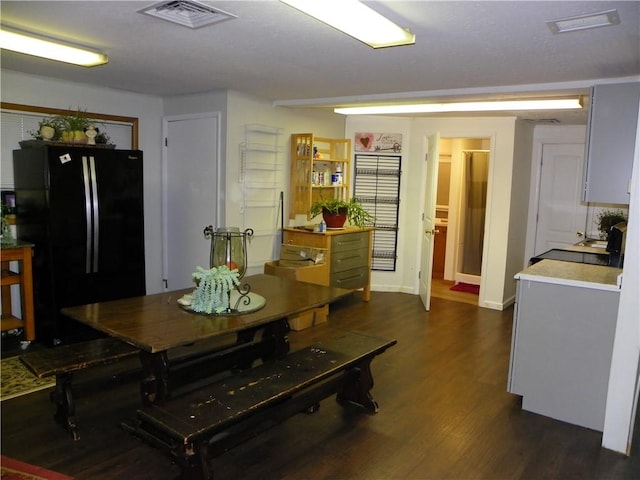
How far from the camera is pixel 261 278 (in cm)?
368

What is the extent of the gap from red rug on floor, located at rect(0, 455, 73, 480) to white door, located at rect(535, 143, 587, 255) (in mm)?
5991

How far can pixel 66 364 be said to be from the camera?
9.12 ft

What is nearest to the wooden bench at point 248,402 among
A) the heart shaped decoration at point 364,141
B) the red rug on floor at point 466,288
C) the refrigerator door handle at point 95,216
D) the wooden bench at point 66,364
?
the wooden bench at point 66,364

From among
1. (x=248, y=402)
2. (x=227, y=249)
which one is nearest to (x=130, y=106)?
(x=227, y=249)

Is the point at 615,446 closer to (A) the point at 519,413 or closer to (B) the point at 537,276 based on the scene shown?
(A) the point at 519,413

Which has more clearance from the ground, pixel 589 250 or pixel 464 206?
pixel 464 206

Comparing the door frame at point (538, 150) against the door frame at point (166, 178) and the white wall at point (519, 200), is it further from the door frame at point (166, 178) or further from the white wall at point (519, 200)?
the door frame at point (166, 178)

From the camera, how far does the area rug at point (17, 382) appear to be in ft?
10.8

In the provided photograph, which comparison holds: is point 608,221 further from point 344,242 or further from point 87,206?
point 87,206

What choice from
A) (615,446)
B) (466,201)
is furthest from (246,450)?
(466,201)

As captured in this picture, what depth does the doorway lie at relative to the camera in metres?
7.12

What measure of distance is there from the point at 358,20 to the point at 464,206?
5.28 metres

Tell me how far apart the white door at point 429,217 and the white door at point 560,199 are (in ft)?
5.39

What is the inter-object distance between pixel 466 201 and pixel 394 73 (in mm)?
3904
